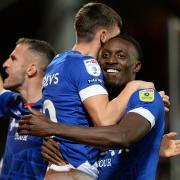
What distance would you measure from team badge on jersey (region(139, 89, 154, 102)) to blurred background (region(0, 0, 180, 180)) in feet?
13.5

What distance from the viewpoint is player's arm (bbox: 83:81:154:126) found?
362 cm

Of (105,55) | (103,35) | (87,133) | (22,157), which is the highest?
(103,35)

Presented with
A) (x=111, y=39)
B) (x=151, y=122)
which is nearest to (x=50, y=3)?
(x=111, y=39)

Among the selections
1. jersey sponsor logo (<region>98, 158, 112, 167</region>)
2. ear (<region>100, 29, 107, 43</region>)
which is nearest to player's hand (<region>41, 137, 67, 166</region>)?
jersey sponsor logo (<region>98, 158, 112, 167</region>)

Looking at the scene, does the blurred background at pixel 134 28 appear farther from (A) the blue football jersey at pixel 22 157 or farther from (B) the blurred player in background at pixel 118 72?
(B) the blurred player in background at pixel 118 72

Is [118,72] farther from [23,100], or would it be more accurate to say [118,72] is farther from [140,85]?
[23,100]

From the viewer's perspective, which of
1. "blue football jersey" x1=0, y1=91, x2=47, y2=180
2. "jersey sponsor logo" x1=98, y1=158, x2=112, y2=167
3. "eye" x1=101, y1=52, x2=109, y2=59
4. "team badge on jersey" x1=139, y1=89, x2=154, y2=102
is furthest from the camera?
"blue football jersey" x1=0, y1=91, x2=47, y2=180

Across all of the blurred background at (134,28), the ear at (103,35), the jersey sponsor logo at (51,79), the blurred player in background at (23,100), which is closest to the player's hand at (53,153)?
the jersey sponsor logo at (51,79)

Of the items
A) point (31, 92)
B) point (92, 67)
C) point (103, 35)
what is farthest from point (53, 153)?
point (31, 92)

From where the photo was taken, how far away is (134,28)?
8.98 meters

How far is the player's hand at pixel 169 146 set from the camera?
4273mm

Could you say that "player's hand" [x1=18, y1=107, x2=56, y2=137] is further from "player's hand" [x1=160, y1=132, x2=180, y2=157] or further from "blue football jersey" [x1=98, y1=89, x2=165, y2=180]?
"player's hand" [x1=160, y1=132, x2=180, y2=157]

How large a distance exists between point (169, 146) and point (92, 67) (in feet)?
3.09

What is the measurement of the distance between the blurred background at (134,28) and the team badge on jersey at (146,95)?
4123mm
